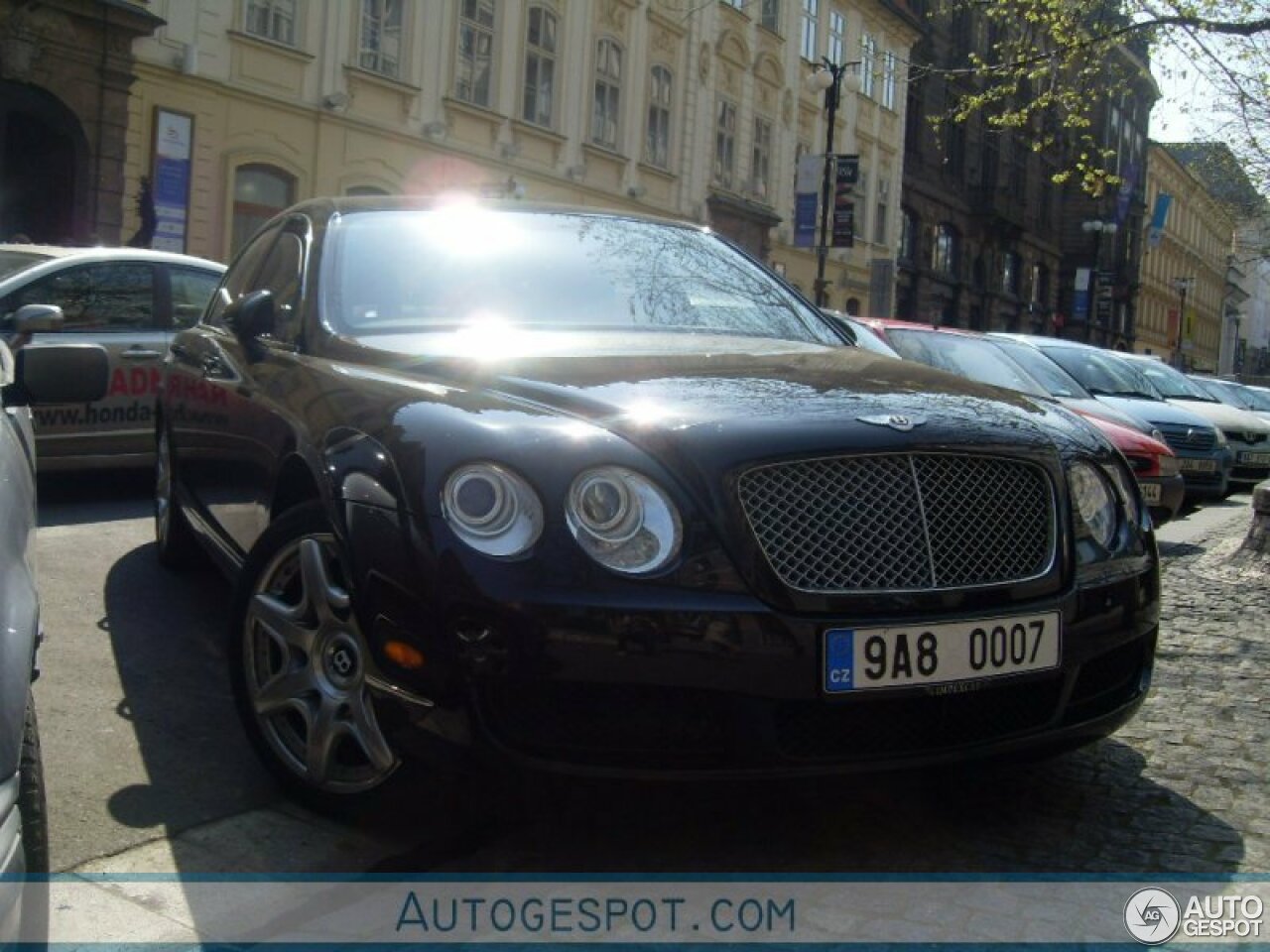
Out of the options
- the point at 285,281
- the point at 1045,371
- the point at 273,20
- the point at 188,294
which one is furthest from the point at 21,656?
the point at 273,20

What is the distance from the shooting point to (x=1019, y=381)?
32.7ft

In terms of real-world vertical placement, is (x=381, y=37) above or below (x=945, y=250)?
below

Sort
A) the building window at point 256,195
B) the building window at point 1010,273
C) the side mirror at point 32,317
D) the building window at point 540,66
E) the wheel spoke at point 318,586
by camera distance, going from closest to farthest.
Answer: the wheel spoke at point 318,586 → the side mirror at point 32,317 → the building window at point 256,195 → the building window at point 540,66 → the building window at point 1010,273

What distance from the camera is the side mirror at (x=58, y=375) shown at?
3102 millimetres

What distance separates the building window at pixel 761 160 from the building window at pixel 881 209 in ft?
25.3

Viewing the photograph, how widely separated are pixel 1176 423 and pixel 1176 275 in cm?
7803

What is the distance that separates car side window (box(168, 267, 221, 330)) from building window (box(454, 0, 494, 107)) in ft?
49.5

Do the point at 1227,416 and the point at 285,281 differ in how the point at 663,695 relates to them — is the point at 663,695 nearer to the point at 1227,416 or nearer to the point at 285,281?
the point at 285,281

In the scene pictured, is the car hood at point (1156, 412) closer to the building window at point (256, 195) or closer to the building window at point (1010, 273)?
the building window at point (256, 195)

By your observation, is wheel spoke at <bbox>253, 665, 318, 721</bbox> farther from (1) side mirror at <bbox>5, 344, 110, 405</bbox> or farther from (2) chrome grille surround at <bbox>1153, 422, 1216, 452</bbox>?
(2) chrome grille surround at <bbox>1153, 422, 1216, 452</bbox>

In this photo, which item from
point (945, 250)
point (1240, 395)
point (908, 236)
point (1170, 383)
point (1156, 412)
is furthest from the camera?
point (945, 250)

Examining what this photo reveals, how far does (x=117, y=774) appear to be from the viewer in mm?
3605
